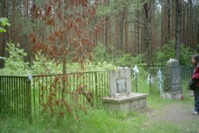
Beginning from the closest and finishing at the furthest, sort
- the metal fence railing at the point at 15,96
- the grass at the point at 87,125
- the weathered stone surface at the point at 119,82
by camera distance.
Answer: the grass at the point at 87,125
the metal fence railing at the point at 15,96
the weathered stone surface at the point at 119,82

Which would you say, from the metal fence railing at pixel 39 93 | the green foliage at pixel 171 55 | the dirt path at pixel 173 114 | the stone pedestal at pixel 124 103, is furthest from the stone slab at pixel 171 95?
the green foliage at pixel 171 55

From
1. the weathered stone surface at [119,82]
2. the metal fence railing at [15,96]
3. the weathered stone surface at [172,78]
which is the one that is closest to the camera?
the metal fence railing at [15,96]

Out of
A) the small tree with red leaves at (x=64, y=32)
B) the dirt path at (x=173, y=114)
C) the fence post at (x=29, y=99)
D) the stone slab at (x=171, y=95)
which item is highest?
the small tree with red leaves at (x=64, y=32)

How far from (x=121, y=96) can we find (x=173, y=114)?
6.09 ft

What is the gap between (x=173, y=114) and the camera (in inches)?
304

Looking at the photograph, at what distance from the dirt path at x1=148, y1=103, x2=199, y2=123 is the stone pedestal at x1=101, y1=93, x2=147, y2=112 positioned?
58 centimetres

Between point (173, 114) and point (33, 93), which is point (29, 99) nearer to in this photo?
point (33, 93)

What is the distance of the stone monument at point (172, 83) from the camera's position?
10.6 metres

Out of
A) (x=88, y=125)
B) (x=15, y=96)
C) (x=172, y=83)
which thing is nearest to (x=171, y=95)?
(x=172, y=83)

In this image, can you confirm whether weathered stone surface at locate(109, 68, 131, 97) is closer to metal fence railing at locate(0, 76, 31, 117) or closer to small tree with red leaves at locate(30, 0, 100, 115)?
small tree with red leaves at locate(30, 0, 100, 115)

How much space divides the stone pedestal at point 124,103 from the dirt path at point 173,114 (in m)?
0.58

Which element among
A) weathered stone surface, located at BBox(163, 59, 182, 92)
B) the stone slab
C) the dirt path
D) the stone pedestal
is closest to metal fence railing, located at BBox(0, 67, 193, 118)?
the stone pedestal

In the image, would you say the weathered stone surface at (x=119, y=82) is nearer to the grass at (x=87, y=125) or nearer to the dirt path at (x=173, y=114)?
the dirt path at (x=173, y=114)

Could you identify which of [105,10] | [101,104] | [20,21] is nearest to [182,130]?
[101,104]
